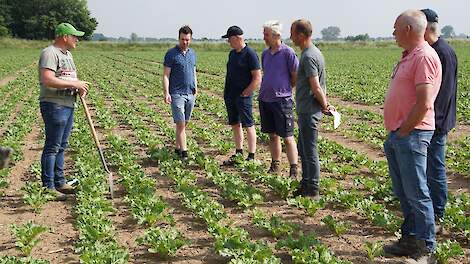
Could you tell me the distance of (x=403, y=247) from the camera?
184 inches

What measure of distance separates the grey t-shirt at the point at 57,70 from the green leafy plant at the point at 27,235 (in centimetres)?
175

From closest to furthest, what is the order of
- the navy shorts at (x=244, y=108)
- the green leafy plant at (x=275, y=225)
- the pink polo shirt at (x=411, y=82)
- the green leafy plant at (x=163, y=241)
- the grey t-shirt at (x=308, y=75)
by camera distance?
the pink polo shirt at (x=411, y=82) < the green leafy plant at (x=163, y=241) < the green leafy plant at (x=275, y=225) < the grey t-shirt at (x=308, y=75) < the navy shorts at (x=244, y=108)

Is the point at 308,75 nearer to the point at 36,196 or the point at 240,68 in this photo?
the point at 240,68

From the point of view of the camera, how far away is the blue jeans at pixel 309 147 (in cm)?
610

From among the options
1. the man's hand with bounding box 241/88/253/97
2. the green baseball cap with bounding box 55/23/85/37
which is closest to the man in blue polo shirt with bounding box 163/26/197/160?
the man's hand with bounding box 241/88/253/97

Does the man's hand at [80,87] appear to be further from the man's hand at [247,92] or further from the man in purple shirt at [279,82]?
the man's hand at [247,92]

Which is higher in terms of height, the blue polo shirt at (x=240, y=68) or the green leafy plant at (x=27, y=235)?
the blue polo shirt at (x=240, y=68)

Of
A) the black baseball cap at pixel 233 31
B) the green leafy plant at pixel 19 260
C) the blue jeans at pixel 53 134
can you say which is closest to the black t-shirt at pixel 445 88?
the black baseball cap at pixel 233 31

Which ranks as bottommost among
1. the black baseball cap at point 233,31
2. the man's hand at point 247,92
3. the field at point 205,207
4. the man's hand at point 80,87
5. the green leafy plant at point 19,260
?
the field at point 205,207

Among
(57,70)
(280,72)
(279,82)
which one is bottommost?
(279,82)

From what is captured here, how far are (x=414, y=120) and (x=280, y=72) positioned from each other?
2.93 m

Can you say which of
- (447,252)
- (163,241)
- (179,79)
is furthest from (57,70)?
(447,252)

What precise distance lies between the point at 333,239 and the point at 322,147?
4.30 m

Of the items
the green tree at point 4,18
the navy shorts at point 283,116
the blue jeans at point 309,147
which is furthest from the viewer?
the green tree at point 4,18
